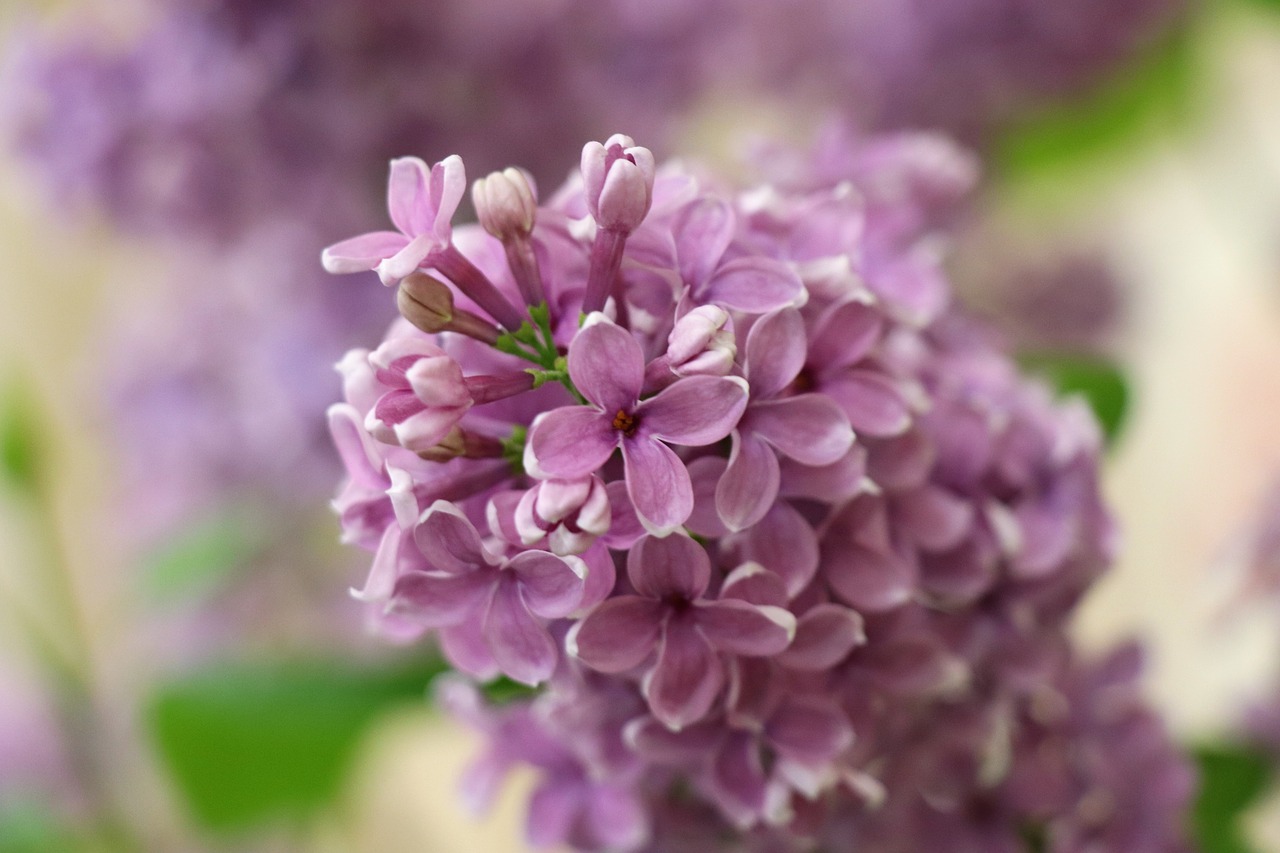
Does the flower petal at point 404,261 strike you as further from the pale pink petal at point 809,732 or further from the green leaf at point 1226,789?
the green leaf at point 1226,789

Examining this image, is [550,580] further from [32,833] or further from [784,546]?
[32,833]

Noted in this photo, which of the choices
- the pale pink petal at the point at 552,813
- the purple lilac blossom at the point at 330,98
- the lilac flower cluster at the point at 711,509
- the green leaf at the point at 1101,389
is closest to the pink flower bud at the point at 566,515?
the lilac flower cluster at the point at 711,509

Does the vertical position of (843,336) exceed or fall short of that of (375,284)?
it exceeds it

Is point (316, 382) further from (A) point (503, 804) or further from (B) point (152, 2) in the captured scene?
(A) point (503, 804)

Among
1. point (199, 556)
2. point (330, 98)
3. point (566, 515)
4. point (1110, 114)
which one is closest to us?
point (566, 515)

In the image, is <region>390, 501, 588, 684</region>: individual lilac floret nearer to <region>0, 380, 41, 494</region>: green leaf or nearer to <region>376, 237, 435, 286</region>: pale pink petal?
<region>376, 237, 435, 286</region>: pale pink petal

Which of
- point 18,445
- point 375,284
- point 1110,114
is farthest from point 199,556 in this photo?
point 1110,114

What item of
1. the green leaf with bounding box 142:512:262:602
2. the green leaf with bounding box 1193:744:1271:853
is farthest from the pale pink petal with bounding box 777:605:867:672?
the green leaf with bounding box 142:512:262:602
